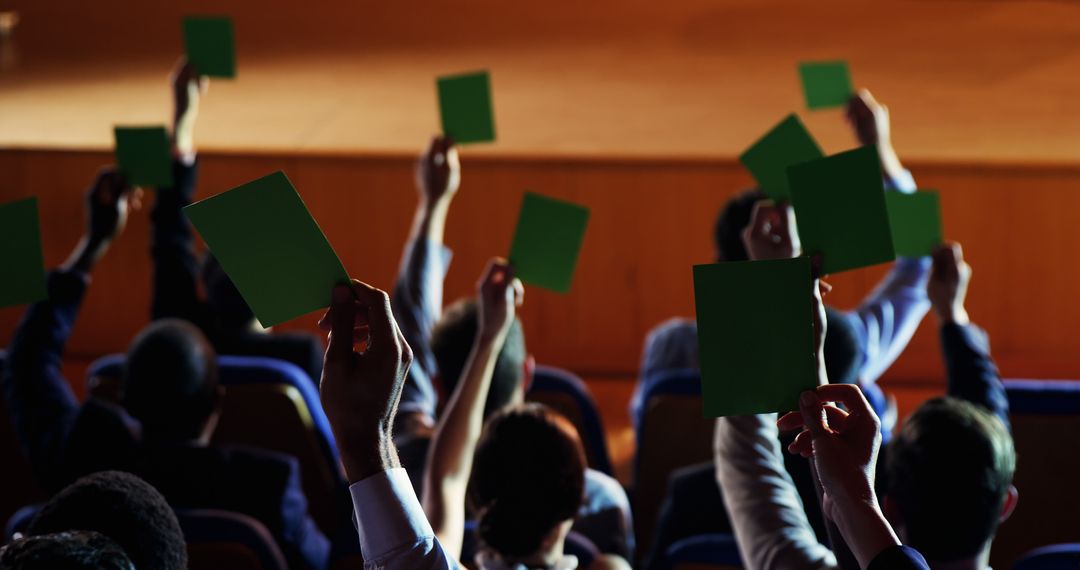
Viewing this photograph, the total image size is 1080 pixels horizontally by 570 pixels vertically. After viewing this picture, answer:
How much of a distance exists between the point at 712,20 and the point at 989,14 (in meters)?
1.45

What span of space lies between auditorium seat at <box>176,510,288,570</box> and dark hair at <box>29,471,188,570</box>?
36 centimetres

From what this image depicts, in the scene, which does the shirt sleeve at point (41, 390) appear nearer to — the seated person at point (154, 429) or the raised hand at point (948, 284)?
the seated person at point (154, 429)

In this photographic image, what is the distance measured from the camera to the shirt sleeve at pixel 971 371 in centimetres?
166

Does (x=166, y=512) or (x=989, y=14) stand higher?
(x=989, y=14)

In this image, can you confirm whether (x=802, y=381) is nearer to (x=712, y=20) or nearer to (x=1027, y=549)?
(x=1027, y=549)

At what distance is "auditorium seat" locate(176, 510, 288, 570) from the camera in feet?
4.77

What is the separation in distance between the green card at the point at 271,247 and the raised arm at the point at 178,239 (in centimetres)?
158

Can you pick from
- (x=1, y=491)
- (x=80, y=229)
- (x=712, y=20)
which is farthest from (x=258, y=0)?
(x=1, y=491)

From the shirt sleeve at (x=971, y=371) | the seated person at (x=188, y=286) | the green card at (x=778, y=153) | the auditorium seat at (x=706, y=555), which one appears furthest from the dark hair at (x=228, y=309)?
the shirt sleeve at (x=971, y=371)

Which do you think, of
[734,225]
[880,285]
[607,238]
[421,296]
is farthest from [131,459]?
[607,238]

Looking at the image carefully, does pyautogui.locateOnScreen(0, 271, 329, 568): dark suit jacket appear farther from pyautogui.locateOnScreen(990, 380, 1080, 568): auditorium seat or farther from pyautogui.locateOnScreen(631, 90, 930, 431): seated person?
pyautogui.locateOnScreen(990, 380, 1080, 568): auditorium seat

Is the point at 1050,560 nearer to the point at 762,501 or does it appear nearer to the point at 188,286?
the point at 762,501

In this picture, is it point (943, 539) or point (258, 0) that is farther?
point (258, 0)

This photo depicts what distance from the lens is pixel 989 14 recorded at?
6.21m
